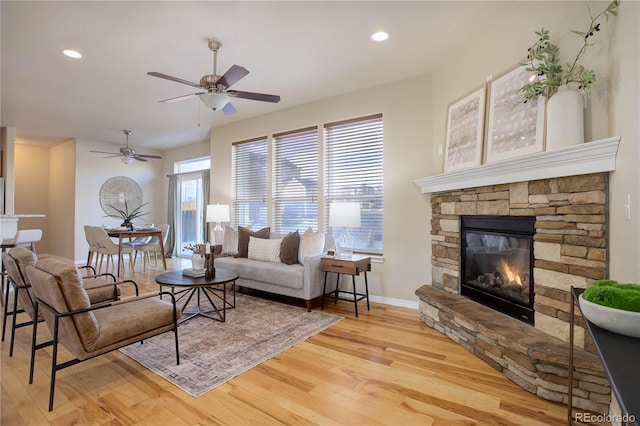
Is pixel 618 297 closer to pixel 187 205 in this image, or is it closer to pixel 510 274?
Answer: pixel 510 274

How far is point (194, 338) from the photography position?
298cm

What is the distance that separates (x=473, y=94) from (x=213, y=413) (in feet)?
11.2

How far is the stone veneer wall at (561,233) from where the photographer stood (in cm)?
196

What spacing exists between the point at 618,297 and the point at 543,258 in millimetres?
1255

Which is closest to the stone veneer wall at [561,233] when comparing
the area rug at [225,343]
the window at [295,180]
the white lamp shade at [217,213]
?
the area rug at [225,343]

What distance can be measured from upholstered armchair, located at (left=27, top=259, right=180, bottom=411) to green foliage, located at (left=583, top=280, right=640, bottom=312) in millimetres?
2568

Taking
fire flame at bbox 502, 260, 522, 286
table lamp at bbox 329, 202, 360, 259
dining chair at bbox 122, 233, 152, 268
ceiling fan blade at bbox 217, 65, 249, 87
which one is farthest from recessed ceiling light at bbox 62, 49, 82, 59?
fire flame at bbox 502, 260, 522, 286

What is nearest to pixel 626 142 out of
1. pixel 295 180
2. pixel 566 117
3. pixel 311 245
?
pixel 566 117

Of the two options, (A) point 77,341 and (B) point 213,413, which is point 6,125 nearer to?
(A) point 77,341

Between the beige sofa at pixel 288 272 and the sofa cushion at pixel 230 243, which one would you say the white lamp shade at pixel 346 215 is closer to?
the beige sofa at pixel 288 272

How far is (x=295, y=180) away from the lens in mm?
5121

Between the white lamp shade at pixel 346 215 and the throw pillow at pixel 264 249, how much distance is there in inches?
38.5

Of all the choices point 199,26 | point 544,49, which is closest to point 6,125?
point 199,26

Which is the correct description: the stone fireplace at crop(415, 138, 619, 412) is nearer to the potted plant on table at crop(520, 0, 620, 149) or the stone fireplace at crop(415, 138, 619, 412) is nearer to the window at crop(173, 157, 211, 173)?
the potted plant on table at crop(520, 0, 620, 149)
